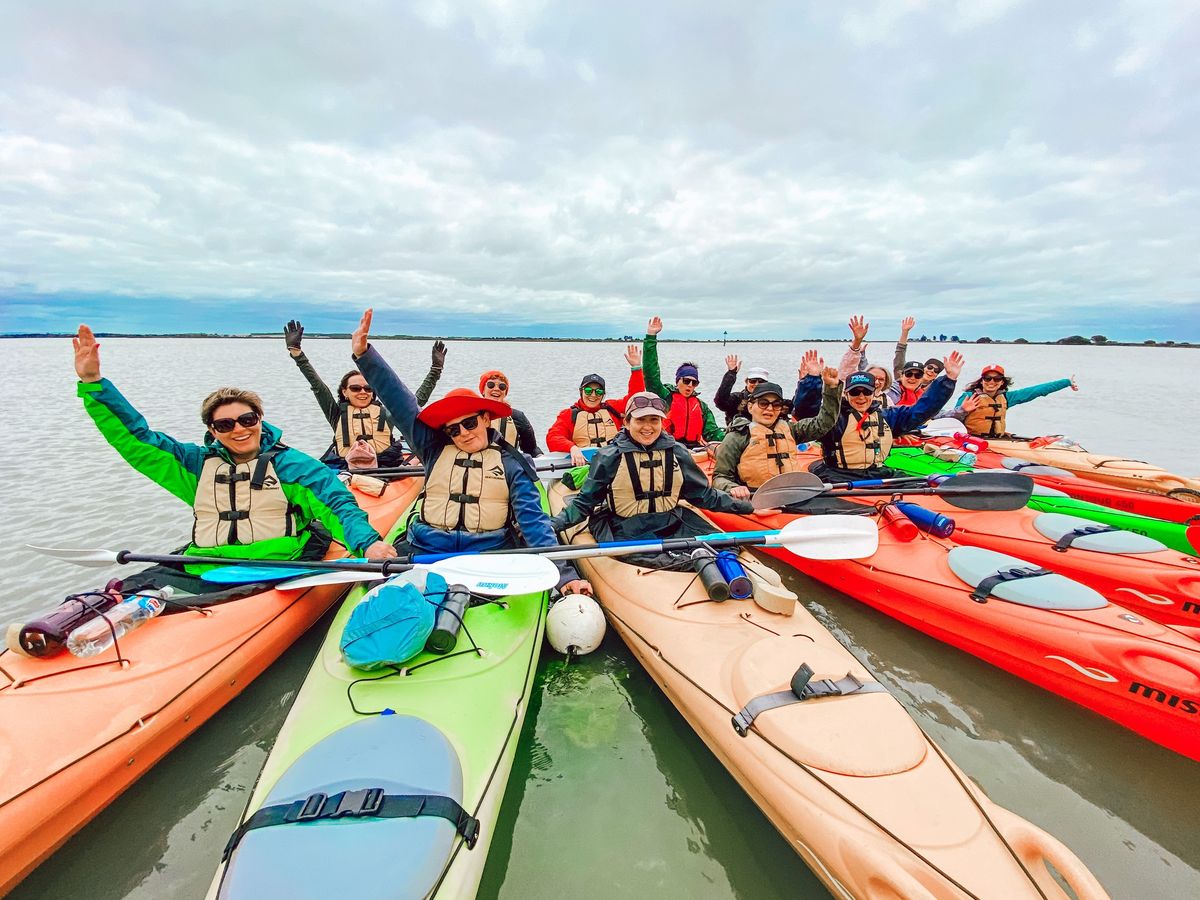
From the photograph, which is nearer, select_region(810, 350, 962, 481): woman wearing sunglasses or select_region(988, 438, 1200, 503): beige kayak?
select_region(810, 350, 962, 481): woman wearing sunglasses

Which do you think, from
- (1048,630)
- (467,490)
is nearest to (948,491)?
(1048,630)

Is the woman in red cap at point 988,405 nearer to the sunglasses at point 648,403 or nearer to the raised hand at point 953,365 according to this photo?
the raised hand at point 953,365

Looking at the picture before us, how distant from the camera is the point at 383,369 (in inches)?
152

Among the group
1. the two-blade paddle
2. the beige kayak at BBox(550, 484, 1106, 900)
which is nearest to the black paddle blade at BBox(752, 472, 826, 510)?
the two-blade paddle

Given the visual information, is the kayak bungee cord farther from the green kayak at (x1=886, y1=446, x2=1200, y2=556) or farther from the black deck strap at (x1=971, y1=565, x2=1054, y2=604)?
the green kayak at (x1=886, y1=446, x2=1200, y2=556)

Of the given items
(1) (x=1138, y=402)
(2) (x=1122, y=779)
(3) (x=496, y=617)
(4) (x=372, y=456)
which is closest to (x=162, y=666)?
(3) (x=496, y=617)

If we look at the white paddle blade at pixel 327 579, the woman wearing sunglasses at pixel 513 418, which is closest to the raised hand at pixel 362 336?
the white paddle blade at pixel 327 579

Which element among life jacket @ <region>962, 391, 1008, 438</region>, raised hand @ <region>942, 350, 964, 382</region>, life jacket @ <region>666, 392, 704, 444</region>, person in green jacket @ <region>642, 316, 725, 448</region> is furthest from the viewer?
life jacket @ <region>962, 391, 1008, 438</region>

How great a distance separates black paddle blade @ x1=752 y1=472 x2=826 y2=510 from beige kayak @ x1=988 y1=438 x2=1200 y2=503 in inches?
186

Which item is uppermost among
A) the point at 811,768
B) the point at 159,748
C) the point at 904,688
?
the point at 811,768

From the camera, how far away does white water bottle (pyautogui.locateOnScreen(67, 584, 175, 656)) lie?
8.95 ft

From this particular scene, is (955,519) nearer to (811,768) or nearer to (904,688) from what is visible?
(904,688)

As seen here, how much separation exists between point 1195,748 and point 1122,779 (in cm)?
39

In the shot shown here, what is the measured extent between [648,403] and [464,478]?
154 cm
